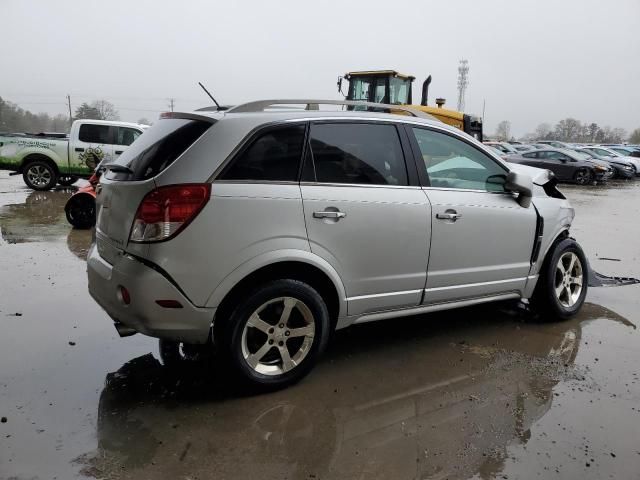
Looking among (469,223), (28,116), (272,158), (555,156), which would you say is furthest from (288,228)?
(28,116)

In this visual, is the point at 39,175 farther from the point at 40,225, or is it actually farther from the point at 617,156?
the point at 617,156

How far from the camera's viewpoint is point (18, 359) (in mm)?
3734

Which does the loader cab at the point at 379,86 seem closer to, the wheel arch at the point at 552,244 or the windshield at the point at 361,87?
the windshield at the point at 361,87

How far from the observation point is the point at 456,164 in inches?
166

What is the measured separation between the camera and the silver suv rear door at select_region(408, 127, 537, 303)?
3934 millimetres

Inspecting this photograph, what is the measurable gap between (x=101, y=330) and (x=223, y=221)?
6.43 ft

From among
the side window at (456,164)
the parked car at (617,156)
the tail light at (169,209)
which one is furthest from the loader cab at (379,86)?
the parked car at (617,156)

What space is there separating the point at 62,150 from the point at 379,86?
838 centimetres

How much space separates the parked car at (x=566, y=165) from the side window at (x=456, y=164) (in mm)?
19231

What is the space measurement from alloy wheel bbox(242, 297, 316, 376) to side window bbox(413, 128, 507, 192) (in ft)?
4.63

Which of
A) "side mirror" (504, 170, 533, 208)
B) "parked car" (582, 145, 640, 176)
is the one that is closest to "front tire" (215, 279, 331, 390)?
"side mirror" (504, 170, 533, 208)

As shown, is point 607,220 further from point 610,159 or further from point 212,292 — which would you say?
point 610,159

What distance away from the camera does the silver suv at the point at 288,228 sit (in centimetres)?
305

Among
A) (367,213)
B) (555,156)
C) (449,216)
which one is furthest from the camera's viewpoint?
(555,156)
